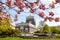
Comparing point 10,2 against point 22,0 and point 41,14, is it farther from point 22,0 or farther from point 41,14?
point 41,14

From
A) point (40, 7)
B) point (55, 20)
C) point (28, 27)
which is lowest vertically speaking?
point (28, 27)

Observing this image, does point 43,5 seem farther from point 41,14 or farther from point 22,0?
point 22,0

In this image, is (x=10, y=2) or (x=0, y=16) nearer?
(x=10, y=2)

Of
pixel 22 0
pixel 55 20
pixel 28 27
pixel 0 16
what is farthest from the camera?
pixel 28 27

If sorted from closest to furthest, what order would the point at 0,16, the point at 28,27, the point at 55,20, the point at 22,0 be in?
the point at 22,0 < the point at 55,20 < the point at 0,16 < the point at 28,27

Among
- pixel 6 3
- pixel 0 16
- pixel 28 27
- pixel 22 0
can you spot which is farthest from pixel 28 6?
pixel 28 27

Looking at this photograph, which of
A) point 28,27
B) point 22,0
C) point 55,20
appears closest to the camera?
point 22,0

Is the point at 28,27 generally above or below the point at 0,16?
below

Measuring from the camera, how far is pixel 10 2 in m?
5.64

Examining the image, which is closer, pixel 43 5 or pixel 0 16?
pixel 43 5

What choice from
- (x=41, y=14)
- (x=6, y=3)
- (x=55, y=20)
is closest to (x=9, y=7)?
(x=6, y=3)

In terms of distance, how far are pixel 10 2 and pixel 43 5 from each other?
0.92 metres

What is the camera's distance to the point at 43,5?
5.71 metres

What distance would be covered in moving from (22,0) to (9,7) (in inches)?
15.9
